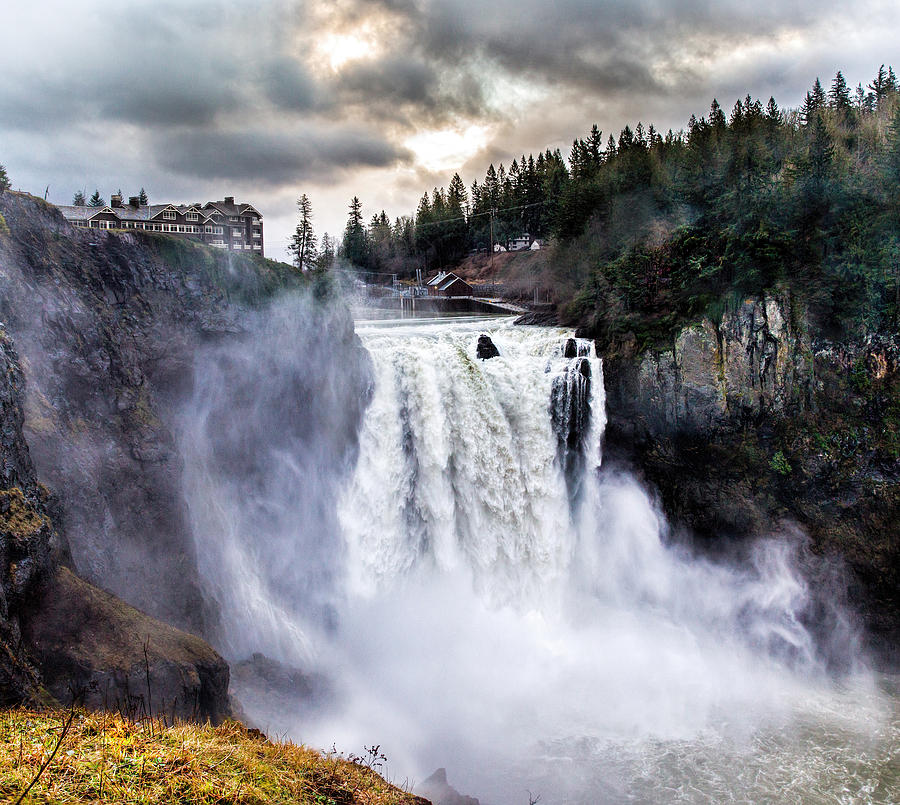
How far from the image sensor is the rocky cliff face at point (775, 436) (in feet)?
76.6

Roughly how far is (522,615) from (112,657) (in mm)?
14690

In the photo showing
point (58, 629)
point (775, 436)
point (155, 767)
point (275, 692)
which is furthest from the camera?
point (775, 436)

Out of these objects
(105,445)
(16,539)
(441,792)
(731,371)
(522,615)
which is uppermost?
(731,371)

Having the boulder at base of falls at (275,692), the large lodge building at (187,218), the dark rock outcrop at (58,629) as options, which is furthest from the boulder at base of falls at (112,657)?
the large lodge building at (187,218)

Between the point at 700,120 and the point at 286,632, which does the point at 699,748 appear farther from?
the point at 700,120

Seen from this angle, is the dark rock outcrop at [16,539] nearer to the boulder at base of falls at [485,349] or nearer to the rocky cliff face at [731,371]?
the boulder at base of falls at [485,349]

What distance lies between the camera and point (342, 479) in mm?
22500

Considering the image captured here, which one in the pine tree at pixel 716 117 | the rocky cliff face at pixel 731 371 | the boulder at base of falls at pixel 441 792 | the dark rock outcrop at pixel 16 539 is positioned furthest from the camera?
the pine tree at pixel 716 117

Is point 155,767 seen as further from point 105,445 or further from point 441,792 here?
point 105,445

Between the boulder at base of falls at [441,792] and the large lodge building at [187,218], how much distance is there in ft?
A: 74.7

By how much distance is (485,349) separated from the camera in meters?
25.6

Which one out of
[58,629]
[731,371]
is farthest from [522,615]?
[58,629]

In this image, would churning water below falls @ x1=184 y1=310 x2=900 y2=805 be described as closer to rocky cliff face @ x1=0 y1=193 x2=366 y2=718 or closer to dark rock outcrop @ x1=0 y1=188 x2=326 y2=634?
dark rock outcrop @ x1=0 y1=188 x2=326 y2=634

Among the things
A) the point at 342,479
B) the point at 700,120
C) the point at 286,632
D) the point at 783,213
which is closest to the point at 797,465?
the point at 783,213
